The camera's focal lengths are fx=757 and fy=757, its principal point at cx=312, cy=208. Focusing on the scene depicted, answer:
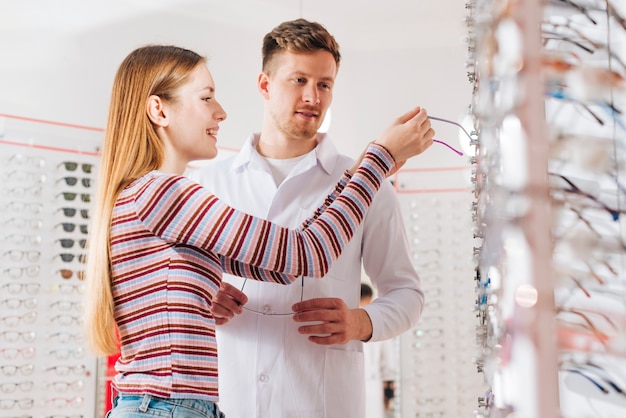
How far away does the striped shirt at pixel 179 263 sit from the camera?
1321 millimetres

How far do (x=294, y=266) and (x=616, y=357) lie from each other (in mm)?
831

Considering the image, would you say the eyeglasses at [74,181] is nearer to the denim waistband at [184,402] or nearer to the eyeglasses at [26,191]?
the eyeglasses at [26,191]

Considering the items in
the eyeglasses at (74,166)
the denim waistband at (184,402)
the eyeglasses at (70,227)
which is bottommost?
the denim waistband at (184,402)

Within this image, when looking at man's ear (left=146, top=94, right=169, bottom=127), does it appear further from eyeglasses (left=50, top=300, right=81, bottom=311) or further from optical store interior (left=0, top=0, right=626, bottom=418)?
eyeglasses (left=50, top=300, right=81, bottom=311)

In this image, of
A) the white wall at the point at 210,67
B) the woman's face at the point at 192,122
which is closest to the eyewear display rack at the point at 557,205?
the woman's face at the point at 192,122

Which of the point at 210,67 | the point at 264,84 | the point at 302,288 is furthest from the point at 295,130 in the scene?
the point at 210,67

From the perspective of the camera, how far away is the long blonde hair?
1.41m

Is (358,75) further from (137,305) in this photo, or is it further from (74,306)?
(137,305)

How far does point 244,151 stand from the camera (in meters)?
2.09

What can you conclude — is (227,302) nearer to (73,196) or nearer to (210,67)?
(73,196)

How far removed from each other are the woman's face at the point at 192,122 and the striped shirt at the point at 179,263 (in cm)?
17

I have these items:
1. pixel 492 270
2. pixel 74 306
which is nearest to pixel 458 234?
pixel 74 306

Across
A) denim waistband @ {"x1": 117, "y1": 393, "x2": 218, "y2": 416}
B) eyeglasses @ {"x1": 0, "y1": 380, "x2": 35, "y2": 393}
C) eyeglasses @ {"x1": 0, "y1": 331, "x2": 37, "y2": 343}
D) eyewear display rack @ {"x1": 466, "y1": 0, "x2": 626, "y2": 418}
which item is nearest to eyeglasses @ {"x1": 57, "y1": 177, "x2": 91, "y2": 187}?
eyeglasses @ {"x1": 0, "y1": 331, "x2": 37, "y2": 343}

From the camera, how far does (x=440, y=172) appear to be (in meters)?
4.45
